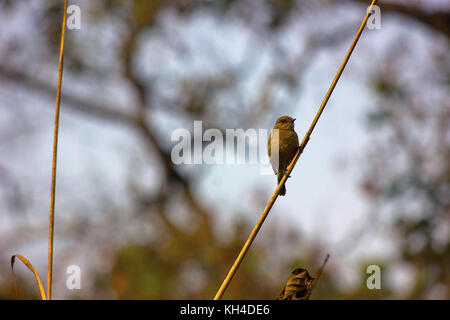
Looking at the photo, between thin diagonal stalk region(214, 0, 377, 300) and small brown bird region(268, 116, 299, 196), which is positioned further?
small brown bird region(268, 116, 299, 196)

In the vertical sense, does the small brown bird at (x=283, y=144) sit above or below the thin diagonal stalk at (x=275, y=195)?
above

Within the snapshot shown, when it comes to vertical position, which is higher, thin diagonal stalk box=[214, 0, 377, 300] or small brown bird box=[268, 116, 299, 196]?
small brown bird box=[268, 116, 299, 196]

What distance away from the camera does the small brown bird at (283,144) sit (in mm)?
3271

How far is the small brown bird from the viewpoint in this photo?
3.27m

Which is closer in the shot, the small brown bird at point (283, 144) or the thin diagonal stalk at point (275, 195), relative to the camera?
the thin diagonal stalk at point (275, 195)

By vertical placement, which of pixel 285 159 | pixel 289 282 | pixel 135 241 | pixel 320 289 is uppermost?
pixel 135 241

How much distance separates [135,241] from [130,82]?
405cm

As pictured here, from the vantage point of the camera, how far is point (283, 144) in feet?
10.7

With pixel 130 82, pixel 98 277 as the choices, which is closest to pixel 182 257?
pixel 98 277
